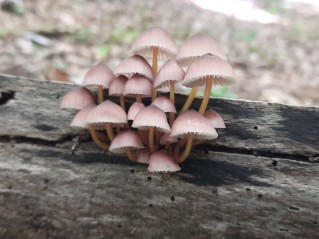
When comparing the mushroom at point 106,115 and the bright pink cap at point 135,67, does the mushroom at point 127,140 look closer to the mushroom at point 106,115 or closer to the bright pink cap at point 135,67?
the mushroom at point 106,115

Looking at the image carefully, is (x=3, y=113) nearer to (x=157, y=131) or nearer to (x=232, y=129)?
(x=157, y=131)

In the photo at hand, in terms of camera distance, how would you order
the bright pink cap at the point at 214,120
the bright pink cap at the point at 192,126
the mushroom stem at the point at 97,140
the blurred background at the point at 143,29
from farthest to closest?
1. the blurred background at the point at 143,29
2. the mushroom stem at the point at 97,140
3. the bright pink cap at the point at 214,120
4. the bright pink cap at the point at 192,126

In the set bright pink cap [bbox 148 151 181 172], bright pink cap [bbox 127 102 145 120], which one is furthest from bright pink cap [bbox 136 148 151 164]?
bright pink cap [bbox 127 102 145 120]

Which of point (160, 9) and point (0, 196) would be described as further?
point (160, 9)

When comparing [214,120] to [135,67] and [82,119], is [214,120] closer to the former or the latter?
[135,67]

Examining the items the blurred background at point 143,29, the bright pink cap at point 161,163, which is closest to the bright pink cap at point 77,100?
the bright pink cap at point 161,163

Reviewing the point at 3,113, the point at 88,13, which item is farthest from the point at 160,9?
the point at 3,113
